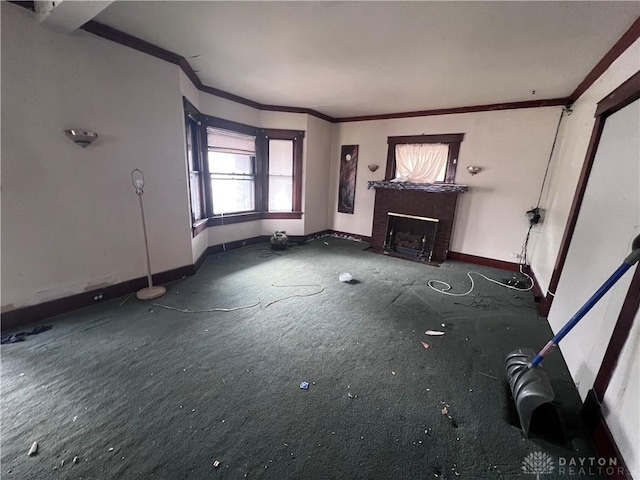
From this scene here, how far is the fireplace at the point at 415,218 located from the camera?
452cm

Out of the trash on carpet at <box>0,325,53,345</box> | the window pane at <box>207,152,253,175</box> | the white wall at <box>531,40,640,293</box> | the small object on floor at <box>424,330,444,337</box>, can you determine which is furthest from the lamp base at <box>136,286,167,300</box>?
the white wall at <box>531,40,640,293</box>

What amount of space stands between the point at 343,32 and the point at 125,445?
10.4 ft

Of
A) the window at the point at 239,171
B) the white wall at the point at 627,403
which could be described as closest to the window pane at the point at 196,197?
the window at the point at 239,171

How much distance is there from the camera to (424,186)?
4.59m

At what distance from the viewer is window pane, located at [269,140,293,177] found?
4965 mm

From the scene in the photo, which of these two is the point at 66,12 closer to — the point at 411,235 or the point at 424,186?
the point at 424,186

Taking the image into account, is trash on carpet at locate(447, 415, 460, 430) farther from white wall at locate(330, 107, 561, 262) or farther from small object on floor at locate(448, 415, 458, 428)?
white wall at locate(330, 107, 561, 262)

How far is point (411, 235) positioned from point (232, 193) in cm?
343

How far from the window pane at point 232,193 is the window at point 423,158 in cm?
272

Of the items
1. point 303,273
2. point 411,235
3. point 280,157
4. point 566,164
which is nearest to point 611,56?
point 566,164

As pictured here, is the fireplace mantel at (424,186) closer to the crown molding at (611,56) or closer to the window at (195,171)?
the crown molding at (611,56)

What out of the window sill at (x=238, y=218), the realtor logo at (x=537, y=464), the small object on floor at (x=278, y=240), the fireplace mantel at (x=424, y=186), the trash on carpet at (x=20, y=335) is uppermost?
the fireplace mantel at (x=424, y=186)

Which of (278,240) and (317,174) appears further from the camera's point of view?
(317,174)

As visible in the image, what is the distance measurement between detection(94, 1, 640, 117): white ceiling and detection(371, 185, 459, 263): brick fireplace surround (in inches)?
63.2
